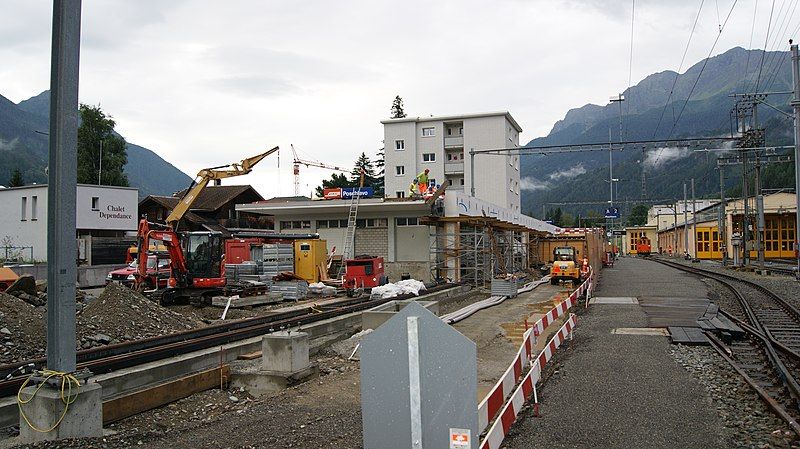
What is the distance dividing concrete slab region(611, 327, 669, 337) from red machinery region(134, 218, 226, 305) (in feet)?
47.3

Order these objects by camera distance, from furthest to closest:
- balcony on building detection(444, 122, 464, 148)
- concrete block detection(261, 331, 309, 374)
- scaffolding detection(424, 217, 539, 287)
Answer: balcony on building detection(444, 122, 464, 148), scaffolding detection(424, 217, 539, 287), concrete block detection(261, 331, 309, 374)

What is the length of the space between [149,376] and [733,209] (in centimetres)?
6284

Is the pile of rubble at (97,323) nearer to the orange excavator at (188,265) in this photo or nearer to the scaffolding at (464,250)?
the orange excavator at (188,265)

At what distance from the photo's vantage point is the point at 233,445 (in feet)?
22.8

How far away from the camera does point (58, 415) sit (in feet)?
21.9

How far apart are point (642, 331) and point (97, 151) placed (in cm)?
6254

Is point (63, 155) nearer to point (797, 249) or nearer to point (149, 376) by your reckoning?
point (149, 376)

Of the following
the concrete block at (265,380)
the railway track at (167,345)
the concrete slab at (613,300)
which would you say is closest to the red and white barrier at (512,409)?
the concrete block at (265,380)

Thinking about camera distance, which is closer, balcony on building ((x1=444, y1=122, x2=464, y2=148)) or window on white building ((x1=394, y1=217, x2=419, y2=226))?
window on white building ((x1=394, y1=217, x2=419, y2=226))

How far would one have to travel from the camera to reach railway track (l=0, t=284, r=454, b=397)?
35.2 feet

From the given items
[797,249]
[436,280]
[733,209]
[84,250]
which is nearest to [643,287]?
[797,249]

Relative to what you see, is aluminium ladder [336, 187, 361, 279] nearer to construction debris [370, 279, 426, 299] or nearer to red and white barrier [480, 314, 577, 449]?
construction debris [370, 279, 426, 299]

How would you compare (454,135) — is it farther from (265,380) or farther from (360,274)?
(265,380)

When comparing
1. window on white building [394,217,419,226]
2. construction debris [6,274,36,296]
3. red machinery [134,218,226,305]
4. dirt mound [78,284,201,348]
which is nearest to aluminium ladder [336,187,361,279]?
window on white building [394,217,419,226]
